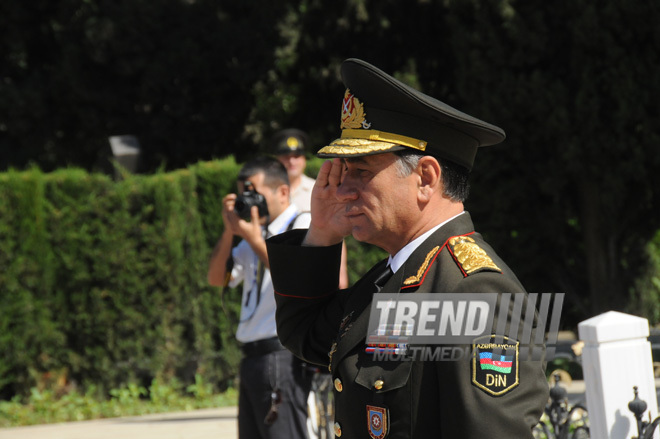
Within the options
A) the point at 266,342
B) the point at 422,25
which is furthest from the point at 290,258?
the point at 422,25

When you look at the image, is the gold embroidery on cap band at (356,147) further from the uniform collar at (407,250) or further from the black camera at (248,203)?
the black camera at (248,203)

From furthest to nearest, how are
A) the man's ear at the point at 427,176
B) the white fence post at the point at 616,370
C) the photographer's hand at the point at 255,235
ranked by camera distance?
1. the photographer's hand at the point at 255,235
2. the white fence post at the point at 616,370
3. the man's ear at the point at 427,176

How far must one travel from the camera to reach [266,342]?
424 centimetres

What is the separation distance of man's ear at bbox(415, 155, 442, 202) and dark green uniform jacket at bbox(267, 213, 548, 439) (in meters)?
0.11

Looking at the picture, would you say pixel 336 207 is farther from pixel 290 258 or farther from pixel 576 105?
pixel 576 105

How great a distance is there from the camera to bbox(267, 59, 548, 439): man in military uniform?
186 centimetres

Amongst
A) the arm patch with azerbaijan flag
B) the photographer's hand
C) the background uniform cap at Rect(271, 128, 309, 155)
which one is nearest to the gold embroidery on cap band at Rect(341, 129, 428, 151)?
the arm patch with azerbaijan flag

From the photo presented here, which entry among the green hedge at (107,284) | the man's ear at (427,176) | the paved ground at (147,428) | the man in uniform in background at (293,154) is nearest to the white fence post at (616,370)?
the man's ear at (427,176)

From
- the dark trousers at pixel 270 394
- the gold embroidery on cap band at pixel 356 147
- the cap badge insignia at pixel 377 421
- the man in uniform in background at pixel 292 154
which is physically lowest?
the dark trousers at pixel 270 394

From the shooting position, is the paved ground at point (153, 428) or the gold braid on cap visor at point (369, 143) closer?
the gold braid on cap visor at point (369, 143)

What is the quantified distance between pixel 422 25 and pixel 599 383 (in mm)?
12239

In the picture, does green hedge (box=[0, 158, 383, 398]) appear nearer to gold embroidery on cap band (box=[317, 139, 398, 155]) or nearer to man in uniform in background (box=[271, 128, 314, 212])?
man in uniform in background (box=[271, 128, 314, 212])

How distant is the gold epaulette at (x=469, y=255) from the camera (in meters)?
2.02

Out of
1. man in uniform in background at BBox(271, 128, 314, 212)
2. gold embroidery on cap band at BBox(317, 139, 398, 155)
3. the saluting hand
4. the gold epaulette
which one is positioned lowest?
the gold epaulette
